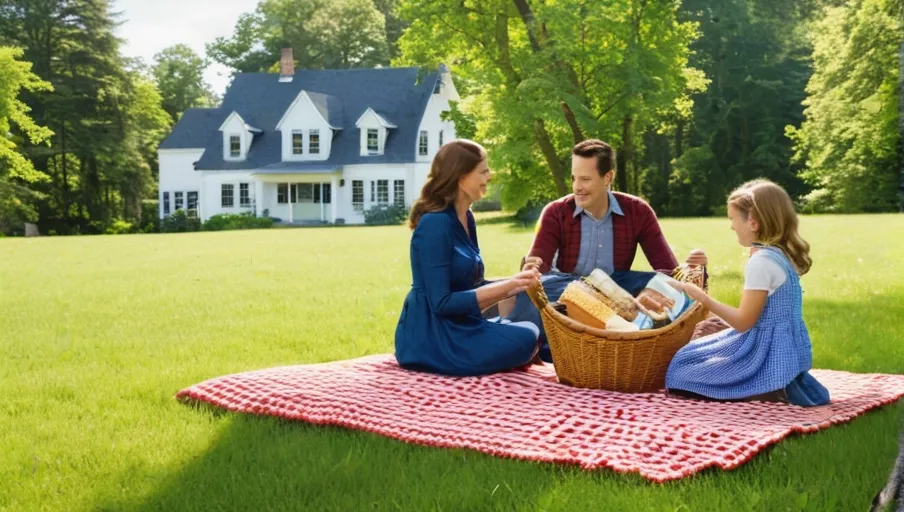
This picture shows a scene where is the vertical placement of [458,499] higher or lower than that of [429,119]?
lower

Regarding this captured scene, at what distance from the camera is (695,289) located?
16.7 feet

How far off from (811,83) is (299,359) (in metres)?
37.3

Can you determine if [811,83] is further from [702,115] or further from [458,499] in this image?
[458,499]

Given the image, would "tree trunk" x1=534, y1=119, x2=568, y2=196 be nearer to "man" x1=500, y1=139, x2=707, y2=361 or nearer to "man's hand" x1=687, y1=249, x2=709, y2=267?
"man" x1=500, y1=139, x2=707, y2=361

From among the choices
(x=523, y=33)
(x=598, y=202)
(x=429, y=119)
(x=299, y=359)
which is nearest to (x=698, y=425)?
(x=598, y=202)

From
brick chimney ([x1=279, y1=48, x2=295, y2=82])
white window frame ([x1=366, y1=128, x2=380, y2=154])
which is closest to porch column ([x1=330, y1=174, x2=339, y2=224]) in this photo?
white window frame ([x1=366, y1=128, x2=380, y2=154])

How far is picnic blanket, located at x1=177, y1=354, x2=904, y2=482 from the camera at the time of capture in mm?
4227

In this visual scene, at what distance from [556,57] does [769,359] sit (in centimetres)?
1161

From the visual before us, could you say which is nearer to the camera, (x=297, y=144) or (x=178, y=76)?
(x=297, y=144)

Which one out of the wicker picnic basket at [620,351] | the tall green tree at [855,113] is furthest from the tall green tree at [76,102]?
the wicker picnic basket at [620,351]

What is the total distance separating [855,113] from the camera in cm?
3628

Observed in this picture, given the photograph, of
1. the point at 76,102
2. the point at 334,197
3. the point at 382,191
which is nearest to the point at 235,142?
the point at 334,197

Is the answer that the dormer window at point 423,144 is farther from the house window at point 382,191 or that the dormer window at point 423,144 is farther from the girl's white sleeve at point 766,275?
the girl's white sleeve at point 766,275

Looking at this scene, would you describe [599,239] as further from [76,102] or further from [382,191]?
[76,102]
